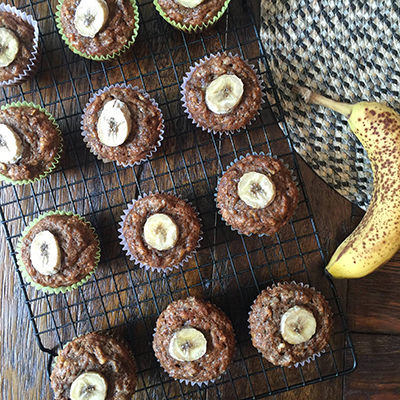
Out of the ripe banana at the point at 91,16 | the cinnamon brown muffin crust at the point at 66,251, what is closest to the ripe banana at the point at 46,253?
the cinnamon brown muffin crust at the point at 66,251

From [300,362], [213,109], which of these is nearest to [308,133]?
[213,109]

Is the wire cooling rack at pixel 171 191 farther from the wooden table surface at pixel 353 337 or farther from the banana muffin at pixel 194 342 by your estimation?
the banana muffin at pixel 194 342

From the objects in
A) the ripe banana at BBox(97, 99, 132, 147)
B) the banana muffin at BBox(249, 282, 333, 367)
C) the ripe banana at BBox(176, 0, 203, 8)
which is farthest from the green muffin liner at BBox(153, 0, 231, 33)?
the banana muffin at BBox(249, 282, 333, 367)

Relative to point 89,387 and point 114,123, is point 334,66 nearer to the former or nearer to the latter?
point 114,123

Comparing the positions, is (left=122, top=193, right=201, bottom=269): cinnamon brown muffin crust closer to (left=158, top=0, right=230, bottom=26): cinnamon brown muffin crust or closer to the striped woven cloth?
the striped woven cloth

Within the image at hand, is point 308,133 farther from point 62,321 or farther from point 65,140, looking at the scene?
point 62,321

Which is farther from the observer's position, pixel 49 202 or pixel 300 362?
pixel 49 202
